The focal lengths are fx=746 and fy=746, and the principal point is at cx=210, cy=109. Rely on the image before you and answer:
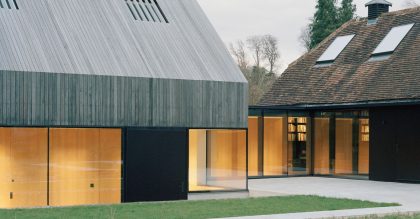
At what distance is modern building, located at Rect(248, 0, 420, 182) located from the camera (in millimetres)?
24000

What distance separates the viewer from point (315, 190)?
20781mm

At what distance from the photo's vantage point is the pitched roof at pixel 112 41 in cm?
1639

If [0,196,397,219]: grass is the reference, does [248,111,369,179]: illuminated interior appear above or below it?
above

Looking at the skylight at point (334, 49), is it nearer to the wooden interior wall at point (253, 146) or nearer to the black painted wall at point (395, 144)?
the black painted wall at point (395, 144)

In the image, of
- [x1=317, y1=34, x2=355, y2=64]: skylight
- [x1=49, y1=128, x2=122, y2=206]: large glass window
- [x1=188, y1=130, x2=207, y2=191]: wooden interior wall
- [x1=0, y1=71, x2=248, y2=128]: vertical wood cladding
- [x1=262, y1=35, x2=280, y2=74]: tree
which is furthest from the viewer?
[x1=262, y1=35, x2=280, y2=74]: tree

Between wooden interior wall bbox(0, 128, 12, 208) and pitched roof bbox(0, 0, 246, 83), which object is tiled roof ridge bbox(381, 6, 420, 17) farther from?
wooden interior wall bbox(0, 128, 12, 208)

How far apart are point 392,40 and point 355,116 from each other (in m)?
3.48

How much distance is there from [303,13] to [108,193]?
1651 inches

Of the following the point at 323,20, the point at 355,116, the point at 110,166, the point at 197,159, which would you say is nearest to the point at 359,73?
the point at 355,116

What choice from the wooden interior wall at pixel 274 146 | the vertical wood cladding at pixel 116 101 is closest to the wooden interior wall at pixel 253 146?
the wooden interior wall at pixel 274 146

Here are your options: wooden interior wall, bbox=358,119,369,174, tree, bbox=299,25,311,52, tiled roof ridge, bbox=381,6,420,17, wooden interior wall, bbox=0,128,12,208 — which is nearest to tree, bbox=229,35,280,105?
tree, bbox=299,25,311,52

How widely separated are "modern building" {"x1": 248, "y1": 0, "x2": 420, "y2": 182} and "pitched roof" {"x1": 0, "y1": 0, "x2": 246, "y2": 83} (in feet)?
22.4

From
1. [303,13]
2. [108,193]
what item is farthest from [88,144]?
[303,13]

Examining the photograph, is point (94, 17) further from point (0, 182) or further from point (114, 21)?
point (0, 182)
